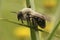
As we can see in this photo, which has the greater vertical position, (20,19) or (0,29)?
(20,19)

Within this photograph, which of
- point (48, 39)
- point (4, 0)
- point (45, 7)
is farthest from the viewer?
point (4, 0)

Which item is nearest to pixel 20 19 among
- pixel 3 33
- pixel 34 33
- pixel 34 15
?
pixel 34 15

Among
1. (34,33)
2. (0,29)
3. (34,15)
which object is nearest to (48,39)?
(34,33)

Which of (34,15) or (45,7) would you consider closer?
(34,15)

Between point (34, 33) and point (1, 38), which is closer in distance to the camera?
point (34, 33)

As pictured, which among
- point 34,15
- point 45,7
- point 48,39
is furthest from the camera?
point 45,7

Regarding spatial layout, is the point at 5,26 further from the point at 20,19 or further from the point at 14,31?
the point at 20,19

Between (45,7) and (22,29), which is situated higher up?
(45,7)

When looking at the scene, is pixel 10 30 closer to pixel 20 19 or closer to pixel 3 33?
pixel 3 33

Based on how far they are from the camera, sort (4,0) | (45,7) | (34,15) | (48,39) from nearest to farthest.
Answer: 1. (48,39)
2. (34,15)
3. (45,7)
4. (4,0)
